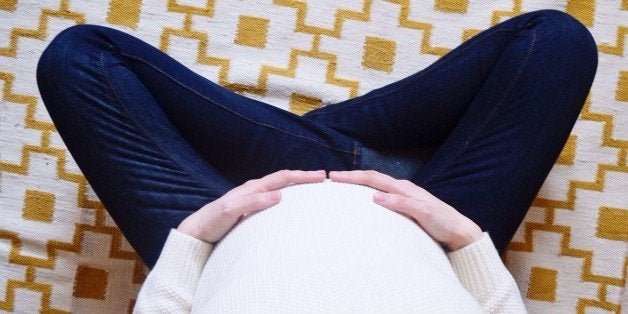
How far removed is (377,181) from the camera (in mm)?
746

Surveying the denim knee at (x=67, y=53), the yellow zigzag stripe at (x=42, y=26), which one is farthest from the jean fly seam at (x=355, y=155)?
the yellow zigzag stripe at (x=42, y=26)

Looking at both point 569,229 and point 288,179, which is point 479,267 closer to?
A: point 288,179

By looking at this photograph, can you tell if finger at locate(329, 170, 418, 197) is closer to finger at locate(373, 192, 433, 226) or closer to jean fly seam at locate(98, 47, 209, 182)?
finger at locate(373, 192, 433, 226)

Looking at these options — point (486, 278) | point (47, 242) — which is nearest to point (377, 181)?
point (486, 278)

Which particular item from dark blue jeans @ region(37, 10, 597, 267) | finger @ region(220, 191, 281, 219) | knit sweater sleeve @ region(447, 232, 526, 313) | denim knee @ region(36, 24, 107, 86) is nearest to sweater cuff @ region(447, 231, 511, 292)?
knit sweater sleeve @ region(447, 232, 526, 313)

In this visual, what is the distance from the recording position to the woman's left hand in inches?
27.5

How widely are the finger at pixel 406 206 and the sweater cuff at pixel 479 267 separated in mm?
58

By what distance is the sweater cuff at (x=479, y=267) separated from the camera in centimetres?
69

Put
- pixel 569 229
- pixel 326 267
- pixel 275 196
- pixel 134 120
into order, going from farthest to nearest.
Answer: pixel 569 229 → pixel 134 120 → pixel 275 196 → pixel 326 267

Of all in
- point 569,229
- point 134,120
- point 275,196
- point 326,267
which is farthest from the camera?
point 569,229

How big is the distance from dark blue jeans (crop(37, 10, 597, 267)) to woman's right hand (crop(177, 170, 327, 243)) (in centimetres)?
9

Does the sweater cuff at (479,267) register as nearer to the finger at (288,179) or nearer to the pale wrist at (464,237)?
the pale wrist at (464,237)

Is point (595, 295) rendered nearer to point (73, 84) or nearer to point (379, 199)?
point (379, 199)

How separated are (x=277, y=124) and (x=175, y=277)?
27 cm
